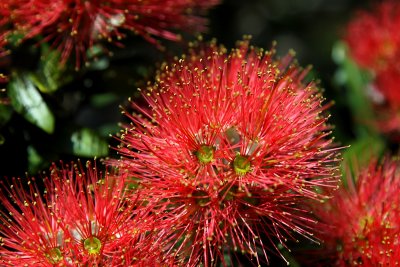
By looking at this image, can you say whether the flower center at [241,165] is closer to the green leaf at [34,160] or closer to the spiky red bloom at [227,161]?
the spiky red bloom at [227,161]

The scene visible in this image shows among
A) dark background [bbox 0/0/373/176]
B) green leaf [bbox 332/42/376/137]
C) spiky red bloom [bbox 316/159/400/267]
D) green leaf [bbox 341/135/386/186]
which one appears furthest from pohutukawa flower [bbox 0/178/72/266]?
green leaf [bbox 332/42/376/137]

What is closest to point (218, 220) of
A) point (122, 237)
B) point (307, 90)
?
point (122, 237)

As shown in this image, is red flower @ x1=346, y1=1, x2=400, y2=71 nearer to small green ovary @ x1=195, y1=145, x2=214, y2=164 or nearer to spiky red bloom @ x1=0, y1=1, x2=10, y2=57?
small green ovary @ x1=195, y1=145, x2=214, y2=164

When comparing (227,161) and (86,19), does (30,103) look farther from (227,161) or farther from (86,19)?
(227,161)

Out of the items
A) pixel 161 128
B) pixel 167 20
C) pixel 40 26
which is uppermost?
pixel 167 20

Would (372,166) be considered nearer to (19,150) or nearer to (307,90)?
(307,90)

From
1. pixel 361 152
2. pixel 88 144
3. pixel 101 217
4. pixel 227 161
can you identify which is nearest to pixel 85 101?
pixel 88 144

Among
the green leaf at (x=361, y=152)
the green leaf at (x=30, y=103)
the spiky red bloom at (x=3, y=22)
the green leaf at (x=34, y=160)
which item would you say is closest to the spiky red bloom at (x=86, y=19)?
the spiky red bloom at (x=3, y=22)
